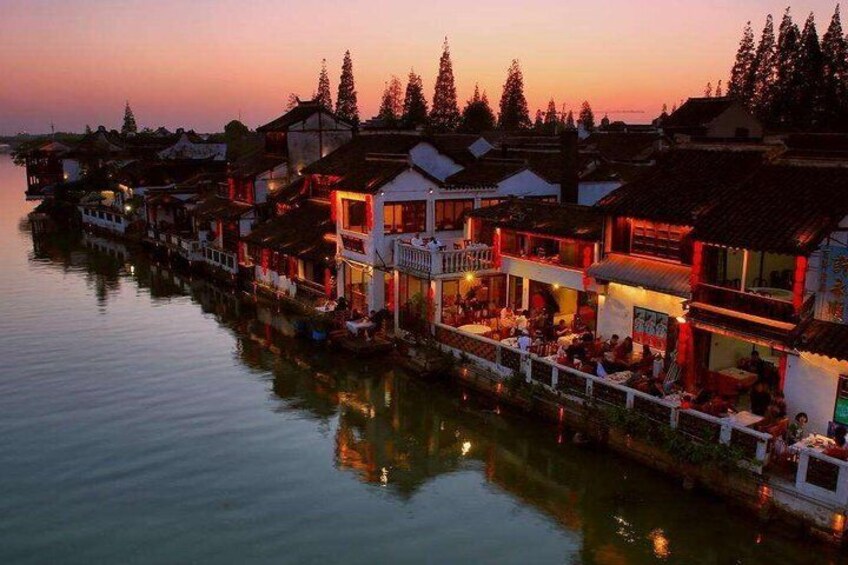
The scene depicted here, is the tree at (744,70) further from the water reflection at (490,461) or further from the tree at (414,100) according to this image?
the water reflection at (490,461)

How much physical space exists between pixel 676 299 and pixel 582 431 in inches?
209

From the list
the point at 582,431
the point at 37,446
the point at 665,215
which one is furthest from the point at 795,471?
the point at 37,446

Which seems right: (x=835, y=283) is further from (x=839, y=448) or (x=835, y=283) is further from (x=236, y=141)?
(x=236, y=141)

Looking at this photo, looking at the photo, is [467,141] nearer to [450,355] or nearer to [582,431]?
[450,355]

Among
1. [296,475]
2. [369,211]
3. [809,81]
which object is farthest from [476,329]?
[809,81]

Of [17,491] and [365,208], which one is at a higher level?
[365,208]

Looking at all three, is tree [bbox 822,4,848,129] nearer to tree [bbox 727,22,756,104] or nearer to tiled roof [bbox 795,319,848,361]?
tree [bbox 727,22,756,104]

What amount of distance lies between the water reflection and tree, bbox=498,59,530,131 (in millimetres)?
79729

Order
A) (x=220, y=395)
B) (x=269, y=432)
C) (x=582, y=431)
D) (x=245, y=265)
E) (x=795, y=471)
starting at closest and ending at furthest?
(x=795, y=471) < (x=582, y=431) < (x=269, y=432) < (x=220, y=395) < (x=245, y=265)

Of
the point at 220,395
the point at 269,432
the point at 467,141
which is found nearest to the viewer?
the point at 269,432

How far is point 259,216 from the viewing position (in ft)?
165

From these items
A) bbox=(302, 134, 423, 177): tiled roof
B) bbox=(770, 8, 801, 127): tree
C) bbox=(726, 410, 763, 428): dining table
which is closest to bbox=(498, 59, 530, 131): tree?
A: bbox=(770, 8, 801, 127): tree

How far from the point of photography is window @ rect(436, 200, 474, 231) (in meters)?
34.2

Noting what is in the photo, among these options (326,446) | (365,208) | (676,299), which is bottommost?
(326,446)
